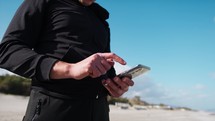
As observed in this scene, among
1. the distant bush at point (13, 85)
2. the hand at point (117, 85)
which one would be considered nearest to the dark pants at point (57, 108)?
the hand at point (117, 85)

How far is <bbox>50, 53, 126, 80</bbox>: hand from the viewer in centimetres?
148

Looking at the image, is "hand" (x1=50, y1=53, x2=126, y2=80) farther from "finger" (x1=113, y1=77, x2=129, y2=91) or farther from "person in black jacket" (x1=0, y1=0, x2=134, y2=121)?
"finger" (x1=113, y1=77, x2=129, y2=91)

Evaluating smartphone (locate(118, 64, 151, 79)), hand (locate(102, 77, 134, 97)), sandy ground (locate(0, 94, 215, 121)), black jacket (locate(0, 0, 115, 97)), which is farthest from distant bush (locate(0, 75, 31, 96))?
smartphone (locate(118, 64, 151, 79))

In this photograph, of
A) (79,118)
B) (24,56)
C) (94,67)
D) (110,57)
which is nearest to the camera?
(94,67)

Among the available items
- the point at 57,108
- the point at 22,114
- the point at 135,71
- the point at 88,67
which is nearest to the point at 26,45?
the point at 57,108

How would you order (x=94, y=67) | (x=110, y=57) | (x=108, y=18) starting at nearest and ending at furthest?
(x=94, y=67), (x=110, y=57), (x=108, y=18)

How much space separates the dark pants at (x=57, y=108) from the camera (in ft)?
5.85

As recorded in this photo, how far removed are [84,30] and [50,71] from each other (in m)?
0.58

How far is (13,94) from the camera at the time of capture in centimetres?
1906

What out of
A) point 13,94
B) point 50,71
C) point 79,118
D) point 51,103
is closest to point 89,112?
point 79,118

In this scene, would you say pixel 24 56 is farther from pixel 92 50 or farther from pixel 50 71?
pixel 92 50

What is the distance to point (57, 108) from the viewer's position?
1.80 m

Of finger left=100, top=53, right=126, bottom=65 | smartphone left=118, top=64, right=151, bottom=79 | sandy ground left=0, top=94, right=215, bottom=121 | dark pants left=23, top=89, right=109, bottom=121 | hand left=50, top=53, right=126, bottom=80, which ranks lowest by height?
dark pants left=23, top=89, right=109, bottom=121

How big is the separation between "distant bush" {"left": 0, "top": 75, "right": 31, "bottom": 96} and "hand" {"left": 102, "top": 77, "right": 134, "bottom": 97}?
58.6 ft
